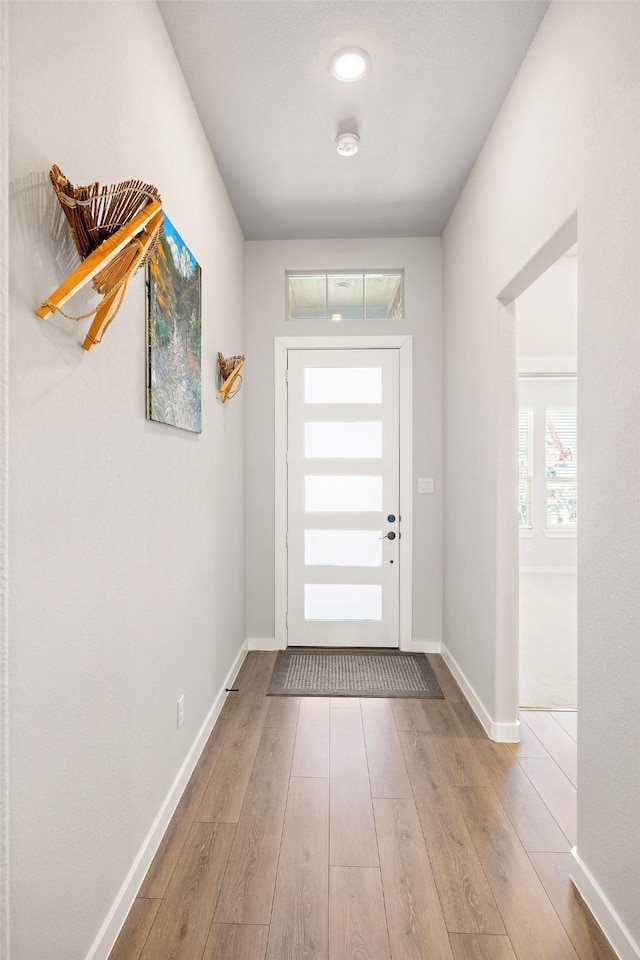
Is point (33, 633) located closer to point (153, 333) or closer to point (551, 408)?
point (153, 333)

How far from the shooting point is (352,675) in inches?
128

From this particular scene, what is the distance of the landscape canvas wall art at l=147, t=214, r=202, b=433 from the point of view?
5.74 ft

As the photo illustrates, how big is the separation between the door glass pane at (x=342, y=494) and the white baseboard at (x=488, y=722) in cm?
122

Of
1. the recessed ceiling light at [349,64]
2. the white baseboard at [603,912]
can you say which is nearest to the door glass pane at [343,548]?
the white baseboard at [603,912]

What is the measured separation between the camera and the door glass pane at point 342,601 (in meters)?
3.74

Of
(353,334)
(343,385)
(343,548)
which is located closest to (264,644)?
(343,548)

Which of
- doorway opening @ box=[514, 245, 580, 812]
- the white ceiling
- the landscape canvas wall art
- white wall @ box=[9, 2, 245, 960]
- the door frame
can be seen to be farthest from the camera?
the door frame

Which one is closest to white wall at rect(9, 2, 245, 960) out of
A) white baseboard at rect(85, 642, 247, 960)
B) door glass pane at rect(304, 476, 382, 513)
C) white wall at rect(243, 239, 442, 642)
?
white baseboard at rect(85, 642, 247, 960)

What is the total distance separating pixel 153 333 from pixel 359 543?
2.34 meters

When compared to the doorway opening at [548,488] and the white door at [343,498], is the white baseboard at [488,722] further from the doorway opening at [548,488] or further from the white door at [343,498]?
the white door at [343,498]

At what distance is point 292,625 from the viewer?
3.77 metres

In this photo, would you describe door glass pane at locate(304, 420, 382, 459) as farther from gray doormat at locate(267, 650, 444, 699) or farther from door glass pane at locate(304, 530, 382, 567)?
gray doormat at locate(267, 650, 444, 699)

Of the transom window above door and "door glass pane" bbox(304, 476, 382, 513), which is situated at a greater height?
the transom window above door

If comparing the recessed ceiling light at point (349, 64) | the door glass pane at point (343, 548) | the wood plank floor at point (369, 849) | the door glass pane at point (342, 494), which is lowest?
the wood plank floor at point (369, 849)
